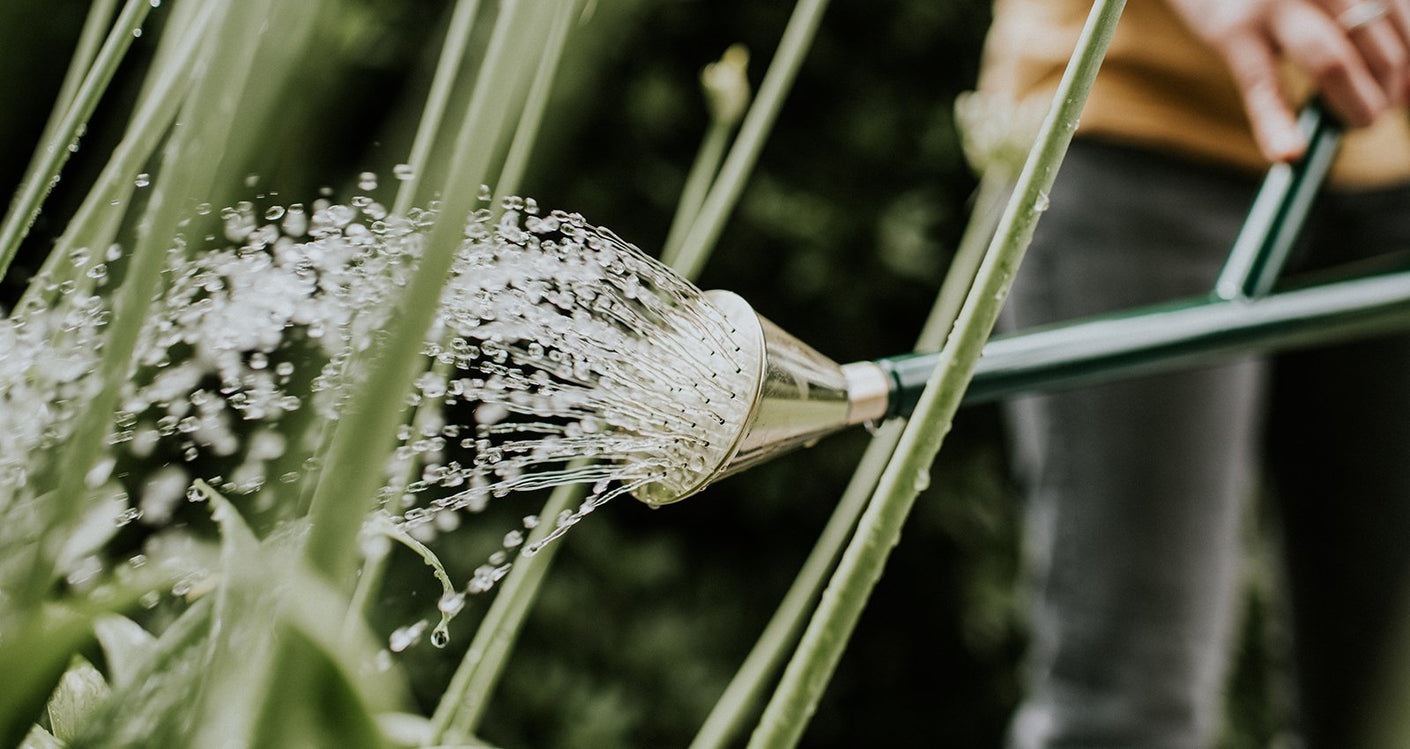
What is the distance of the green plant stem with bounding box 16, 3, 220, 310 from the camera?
17 centimetres

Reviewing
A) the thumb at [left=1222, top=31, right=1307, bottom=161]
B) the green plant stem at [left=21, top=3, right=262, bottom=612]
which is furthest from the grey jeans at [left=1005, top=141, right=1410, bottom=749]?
the green plant stem at [left=21, top=3, right=262, bottom=612]

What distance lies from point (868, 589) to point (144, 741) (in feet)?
0.34

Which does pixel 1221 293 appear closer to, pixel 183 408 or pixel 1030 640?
pixel 183 408

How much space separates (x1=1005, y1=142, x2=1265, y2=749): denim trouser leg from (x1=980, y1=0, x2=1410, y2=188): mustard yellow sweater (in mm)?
18

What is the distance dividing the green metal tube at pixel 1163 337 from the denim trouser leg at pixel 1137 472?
25 cm

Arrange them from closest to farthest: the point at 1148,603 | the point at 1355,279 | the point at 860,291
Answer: the point at 1355,279 → the point at 1148,603 → the point at 860,291

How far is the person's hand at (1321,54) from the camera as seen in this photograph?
339 mm

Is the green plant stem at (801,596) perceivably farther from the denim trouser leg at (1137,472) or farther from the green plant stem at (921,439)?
the denim trouser leg at (1137,472)

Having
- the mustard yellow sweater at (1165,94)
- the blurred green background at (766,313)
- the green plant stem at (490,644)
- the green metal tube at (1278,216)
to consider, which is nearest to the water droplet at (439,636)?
the green plant stem at (490,644)

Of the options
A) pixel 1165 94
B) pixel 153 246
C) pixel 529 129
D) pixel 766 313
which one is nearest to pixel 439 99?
pixel 529 129

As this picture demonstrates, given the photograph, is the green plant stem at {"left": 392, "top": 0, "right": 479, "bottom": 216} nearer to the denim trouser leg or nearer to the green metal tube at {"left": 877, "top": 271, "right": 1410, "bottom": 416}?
the green metal tube at {"left": 877, "top": 271, "right": 1410, "bottom": 416}

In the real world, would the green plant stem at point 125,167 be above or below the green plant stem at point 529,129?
below

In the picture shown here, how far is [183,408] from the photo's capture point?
0.60ft

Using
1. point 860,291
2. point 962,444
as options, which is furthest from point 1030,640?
point 860,291
